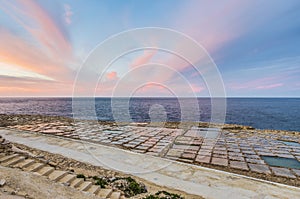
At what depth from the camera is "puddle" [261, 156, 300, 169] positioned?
7.32 metres

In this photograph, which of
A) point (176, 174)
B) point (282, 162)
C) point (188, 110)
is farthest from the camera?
point (188, 110)

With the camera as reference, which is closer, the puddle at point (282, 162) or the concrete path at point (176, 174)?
the concrete path at point (176, 174)

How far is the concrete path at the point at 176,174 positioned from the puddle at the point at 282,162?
2.24 meters

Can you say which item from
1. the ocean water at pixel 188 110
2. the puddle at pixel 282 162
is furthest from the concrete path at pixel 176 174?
the ocean water at pixel 188 110

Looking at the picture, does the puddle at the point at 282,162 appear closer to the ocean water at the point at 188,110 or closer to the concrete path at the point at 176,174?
the concrete path at the point at 176,174

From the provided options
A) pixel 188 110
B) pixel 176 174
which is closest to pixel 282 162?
pixel 176 174

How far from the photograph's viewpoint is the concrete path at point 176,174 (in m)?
5.12

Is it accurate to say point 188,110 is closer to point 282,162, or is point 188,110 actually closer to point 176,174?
point 282,162

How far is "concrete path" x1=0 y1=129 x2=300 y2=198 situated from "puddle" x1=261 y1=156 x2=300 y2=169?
7.34ft

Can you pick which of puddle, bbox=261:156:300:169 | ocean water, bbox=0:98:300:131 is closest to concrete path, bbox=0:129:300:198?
puddle, bbox=261:156:300:169

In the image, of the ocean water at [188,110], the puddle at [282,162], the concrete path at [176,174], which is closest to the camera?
the concrete path at [176,174]

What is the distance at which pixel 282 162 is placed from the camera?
25.3 ft

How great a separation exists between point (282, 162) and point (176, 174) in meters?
4.89

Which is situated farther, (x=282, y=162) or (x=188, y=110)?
(x=188, y=110)
